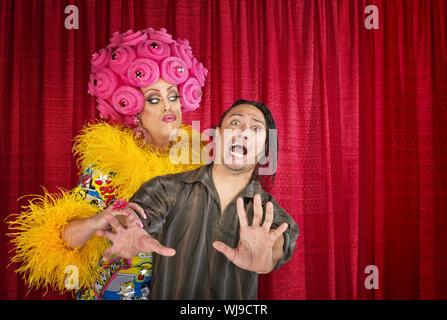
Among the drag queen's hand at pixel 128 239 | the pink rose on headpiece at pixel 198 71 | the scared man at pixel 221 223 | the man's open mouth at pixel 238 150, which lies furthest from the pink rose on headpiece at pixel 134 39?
the drag queen's hand at pixel 128 239

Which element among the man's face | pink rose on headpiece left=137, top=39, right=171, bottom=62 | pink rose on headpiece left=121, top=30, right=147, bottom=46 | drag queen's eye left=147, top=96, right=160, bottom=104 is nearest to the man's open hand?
the man's face

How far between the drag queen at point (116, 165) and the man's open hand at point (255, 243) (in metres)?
0.30

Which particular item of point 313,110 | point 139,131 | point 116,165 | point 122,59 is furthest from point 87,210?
point 313,110

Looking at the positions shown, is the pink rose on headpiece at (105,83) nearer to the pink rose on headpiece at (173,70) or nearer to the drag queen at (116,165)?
the drag queen at (116,165)

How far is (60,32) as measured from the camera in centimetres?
174

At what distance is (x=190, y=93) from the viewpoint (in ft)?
4.71

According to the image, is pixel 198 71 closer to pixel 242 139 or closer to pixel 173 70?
pixel 173 70

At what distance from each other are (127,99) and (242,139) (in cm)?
49

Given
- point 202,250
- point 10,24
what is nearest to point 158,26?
point 10,24

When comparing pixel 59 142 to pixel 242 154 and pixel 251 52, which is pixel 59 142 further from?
pixel 251 52

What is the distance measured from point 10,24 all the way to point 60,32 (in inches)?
10.3

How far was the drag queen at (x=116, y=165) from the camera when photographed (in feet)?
4.21

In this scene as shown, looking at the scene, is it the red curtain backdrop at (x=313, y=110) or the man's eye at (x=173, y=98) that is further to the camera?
the red curtain backdrop at (x=313, y=110)

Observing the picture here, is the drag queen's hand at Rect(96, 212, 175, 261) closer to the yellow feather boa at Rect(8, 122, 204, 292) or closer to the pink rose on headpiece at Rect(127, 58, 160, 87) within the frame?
the yellow feather boa at Rect(8, 122, 204, 292)
